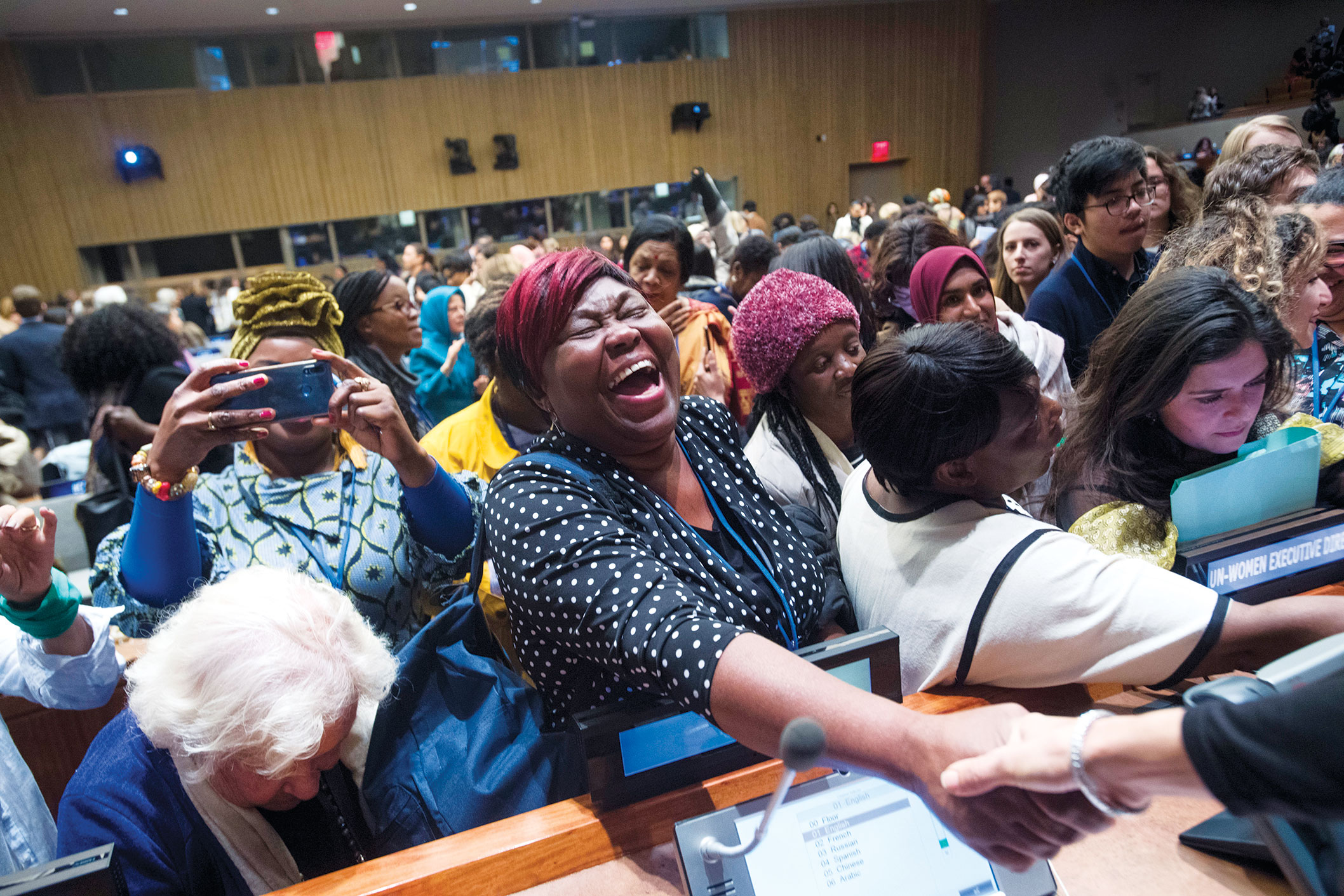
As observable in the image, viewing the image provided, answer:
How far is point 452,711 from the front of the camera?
3.70 feet

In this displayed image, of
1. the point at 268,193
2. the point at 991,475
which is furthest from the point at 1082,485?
the point at 268,193

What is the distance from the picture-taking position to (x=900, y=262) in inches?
107

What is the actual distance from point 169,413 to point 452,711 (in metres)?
0.63

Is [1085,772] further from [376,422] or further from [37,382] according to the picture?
[37,382]

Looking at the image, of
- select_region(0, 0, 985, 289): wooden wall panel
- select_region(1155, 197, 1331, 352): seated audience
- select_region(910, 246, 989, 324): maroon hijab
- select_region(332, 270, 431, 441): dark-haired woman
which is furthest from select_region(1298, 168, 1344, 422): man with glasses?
select_region(0, 0, 985, 289): wooden wall panel

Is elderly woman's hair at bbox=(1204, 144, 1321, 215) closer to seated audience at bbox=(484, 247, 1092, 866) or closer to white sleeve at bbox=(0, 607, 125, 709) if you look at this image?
seated audience at bbox=(484, 247, 1092, 866)

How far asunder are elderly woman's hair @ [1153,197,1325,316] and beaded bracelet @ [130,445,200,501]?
6.05 ft

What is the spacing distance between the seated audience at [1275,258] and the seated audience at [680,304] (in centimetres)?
138

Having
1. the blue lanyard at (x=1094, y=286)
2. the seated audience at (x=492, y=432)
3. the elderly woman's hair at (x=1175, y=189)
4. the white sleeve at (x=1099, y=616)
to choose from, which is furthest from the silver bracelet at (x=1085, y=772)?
the elderly woman's hair at (x=1175, y=189)

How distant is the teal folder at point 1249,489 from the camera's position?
1.21m

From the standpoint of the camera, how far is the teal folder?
1.21m

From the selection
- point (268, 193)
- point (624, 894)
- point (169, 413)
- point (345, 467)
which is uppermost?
point (268, 193)

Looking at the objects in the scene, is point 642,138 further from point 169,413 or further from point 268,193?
point 169,413

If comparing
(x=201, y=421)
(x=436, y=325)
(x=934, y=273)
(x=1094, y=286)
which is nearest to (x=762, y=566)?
(x=201, y=421)
